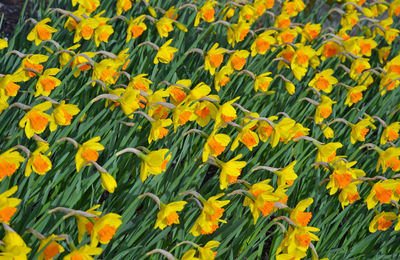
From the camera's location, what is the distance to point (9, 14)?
13.6 feet

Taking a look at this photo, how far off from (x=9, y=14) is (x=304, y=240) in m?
3.32

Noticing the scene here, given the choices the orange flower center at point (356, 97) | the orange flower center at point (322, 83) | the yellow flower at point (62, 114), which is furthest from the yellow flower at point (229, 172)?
the orange flower center at point (356, 97)

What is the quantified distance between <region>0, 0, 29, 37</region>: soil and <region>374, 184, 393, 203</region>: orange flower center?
115 inches

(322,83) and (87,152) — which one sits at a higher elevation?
(322,83)

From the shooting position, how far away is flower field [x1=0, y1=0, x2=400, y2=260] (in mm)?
1837

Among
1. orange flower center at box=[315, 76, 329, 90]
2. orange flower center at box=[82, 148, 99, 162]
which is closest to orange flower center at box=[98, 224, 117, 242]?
orange flower center at box=[82, 148, 99, 162]

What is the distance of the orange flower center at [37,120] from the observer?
192cm

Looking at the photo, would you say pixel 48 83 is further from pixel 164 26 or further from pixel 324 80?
pixel 324 80

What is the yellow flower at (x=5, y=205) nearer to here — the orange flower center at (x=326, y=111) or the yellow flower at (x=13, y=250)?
the yellow flower at (x=13, y=250)

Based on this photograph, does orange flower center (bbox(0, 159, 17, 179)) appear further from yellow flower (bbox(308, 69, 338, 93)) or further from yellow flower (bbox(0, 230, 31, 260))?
yellow flower (bbox(308, 69, 338, 93))

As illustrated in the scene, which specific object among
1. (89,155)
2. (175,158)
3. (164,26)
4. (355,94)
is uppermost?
(164,26)

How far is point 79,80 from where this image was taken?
261 centimetres

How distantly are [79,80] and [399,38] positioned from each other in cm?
297

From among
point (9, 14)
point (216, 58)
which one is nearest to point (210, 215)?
point (216, 58)
